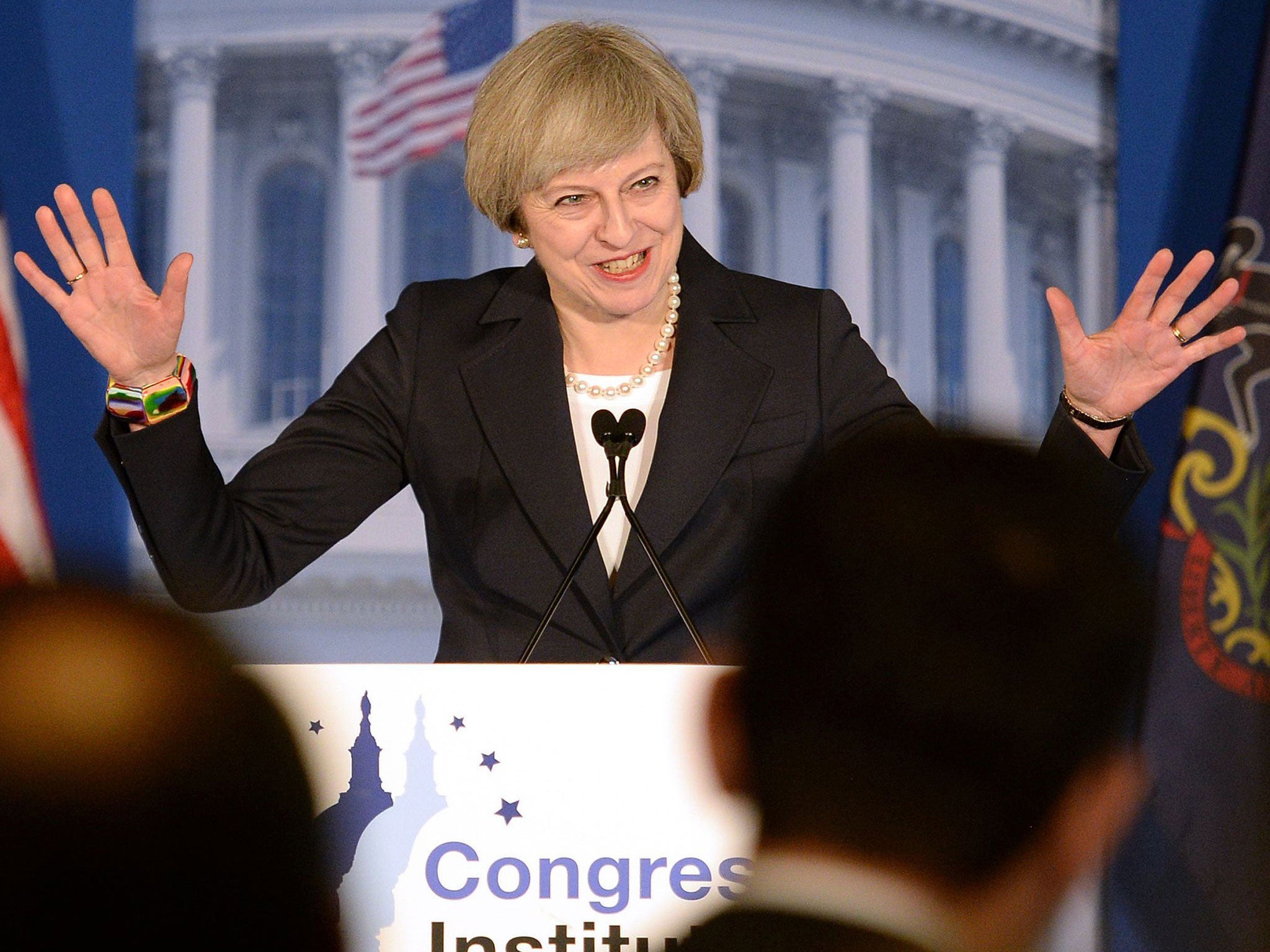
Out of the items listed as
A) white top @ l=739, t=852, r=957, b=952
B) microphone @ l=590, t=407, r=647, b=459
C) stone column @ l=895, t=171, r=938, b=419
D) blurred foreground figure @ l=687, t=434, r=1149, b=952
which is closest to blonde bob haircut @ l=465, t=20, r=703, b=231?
microphone @ l=590, t=407, r=647, b=459

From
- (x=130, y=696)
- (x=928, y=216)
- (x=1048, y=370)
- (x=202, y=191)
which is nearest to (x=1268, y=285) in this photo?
(x=1048, y=370)

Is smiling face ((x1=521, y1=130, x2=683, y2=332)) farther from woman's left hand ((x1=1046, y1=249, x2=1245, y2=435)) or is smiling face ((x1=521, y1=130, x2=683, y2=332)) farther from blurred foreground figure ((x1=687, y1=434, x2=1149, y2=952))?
blurred foreground figure ((x1=687, y1=434, x2=1149, y2=952))

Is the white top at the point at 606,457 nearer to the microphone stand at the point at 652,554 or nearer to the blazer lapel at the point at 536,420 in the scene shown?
the blazer lapel at the point at 536,420

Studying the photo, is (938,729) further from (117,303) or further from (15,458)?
(15,458)

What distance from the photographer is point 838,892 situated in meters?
0.79

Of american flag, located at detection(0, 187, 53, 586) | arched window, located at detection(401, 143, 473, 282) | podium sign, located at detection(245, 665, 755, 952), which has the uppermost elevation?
podium sign, located at detection(245, 665, 755, 952)

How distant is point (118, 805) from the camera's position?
723 millimetres

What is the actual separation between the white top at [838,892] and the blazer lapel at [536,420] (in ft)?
2.88

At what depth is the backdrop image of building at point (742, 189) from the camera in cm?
359

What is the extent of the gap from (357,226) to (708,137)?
3.09ft

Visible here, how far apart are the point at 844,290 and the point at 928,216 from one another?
293mm

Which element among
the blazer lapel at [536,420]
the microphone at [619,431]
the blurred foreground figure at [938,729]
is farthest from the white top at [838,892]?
the blazer lapel at [536,420]

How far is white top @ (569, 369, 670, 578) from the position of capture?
1773 millimetres

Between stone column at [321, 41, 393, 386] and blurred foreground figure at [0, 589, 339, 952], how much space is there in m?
3.00
